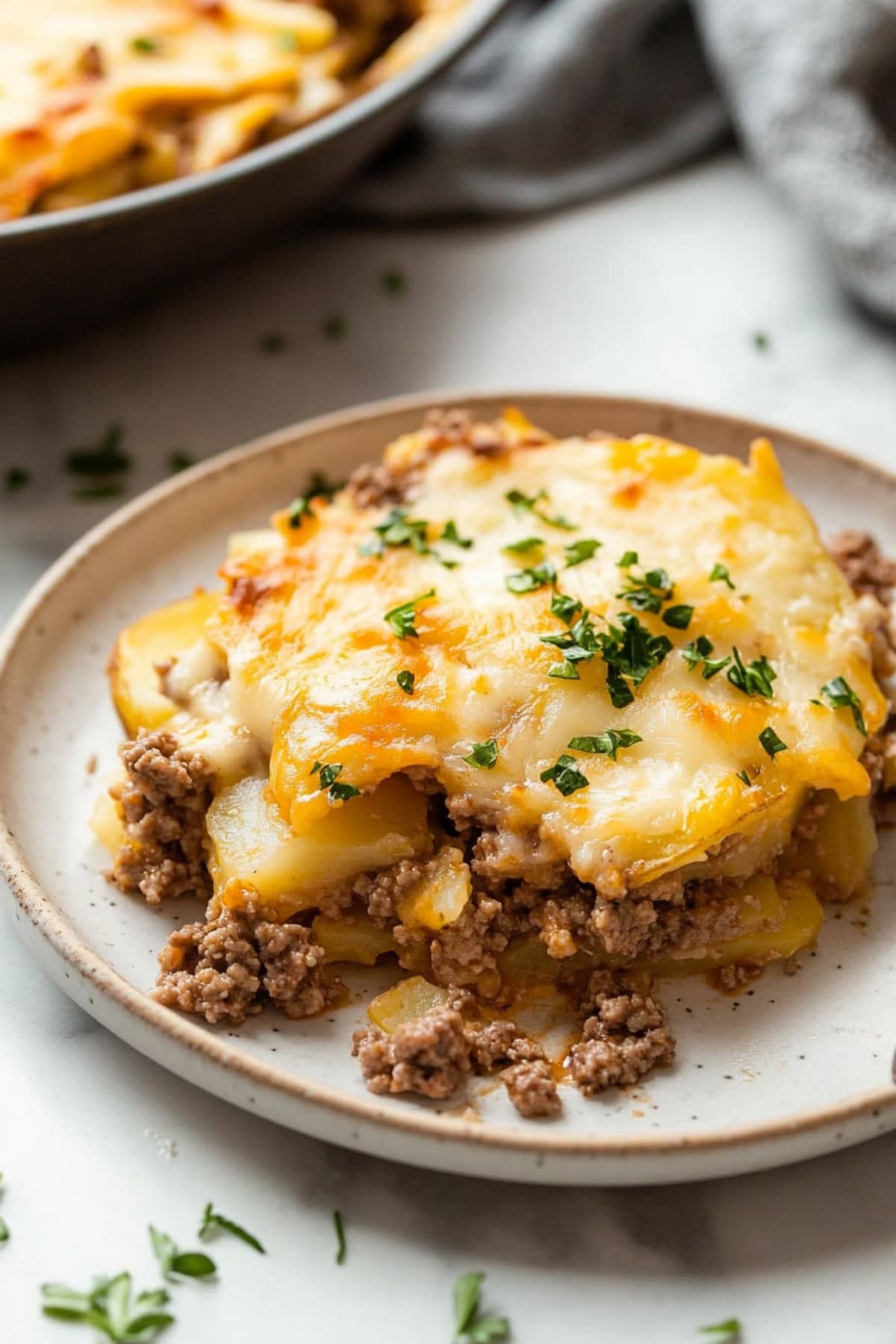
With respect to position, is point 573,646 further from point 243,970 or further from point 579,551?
point 243,970

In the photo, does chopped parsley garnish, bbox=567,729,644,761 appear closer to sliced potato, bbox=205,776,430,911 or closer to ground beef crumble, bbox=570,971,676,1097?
sliced potato, bbox=205,776,430,911

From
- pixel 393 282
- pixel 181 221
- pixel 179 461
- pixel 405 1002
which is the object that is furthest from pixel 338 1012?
pixel 393 282

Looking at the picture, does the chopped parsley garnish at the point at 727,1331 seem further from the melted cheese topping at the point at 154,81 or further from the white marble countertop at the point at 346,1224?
the melted cheese topping at the point at 154,81

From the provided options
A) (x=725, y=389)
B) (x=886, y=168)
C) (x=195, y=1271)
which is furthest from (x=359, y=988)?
(x=886, y=168)

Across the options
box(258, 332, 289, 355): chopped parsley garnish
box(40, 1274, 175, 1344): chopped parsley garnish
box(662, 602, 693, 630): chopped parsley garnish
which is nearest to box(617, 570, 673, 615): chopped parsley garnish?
box(662, 602, 693, 630): chopped parsley garnish

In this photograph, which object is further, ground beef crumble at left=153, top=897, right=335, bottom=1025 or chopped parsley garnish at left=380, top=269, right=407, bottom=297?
chopped parsley garnish at left=380, top=269, right=407, bottom=297

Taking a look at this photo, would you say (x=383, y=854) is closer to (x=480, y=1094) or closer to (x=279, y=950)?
(x=279, y=950)
